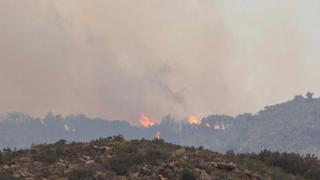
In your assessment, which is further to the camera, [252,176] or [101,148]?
[101,148]

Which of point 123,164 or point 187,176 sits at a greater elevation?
point 123,164

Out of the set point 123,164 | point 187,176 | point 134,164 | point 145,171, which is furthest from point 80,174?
point 187,176

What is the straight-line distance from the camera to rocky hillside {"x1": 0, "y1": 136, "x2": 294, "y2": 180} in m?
19.4

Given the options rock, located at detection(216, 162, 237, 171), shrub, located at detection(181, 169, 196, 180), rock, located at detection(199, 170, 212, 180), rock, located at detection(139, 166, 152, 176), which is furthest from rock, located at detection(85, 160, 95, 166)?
rock, located at detection(216, 162, 237, 171)

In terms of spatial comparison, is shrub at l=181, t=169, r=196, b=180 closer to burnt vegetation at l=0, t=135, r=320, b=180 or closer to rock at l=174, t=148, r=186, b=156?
burnt vegetation at l=0, t=135, r=320, b=180

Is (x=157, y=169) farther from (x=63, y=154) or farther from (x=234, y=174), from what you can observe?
(x=63, y=154)

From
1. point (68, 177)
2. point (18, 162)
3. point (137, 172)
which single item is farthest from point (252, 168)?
point (18, 162)

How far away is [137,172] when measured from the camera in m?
19.6

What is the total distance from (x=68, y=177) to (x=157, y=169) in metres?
3.18

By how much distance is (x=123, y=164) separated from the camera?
2014cm

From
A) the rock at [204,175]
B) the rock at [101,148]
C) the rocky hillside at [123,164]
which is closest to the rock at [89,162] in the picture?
the rocky hillside at [123,164]

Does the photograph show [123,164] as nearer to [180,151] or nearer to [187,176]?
[187,176]

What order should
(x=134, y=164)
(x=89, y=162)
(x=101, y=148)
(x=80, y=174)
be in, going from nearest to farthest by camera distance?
(x=80, y=174) → (x=134, y=164) → (x=89, y=162) → (x=101, y=148)

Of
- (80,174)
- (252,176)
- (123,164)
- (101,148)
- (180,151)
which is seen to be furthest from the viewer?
(180,151)
